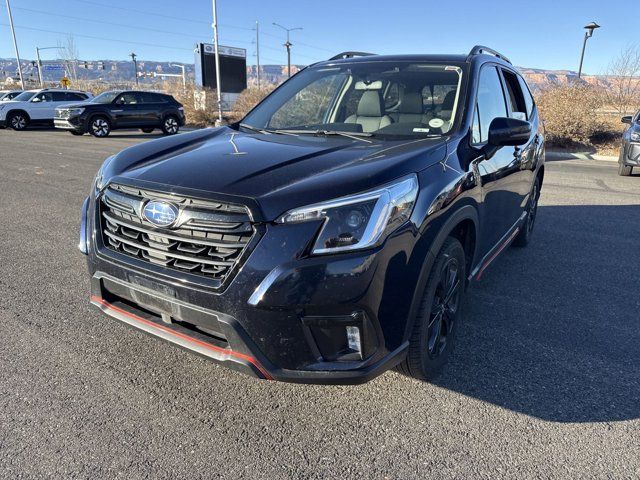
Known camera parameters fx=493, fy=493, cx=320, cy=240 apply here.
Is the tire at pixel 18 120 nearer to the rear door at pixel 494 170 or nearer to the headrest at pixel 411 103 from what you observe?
the headrest at pixel 411 103

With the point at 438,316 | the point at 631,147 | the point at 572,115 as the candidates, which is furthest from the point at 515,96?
the point at 572,115

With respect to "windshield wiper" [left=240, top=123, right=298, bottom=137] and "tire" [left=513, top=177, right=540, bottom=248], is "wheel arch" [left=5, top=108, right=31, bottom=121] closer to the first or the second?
"windshield wiper" [left=240, top=123, right=298, bottom=137]

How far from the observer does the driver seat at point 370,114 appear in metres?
3.37

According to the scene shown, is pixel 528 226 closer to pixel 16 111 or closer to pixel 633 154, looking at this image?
pixel 633 154

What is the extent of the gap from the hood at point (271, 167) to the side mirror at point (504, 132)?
445mm

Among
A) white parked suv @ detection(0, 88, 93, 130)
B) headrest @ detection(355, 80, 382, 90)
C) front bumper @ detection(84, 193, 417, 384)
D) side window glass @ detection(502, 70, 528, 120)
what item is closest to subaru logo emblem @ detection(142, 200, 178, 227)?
front bumper @ detection(84, 193, 417, 384)

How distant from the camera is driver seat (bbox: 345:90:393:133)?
3371 millimetres

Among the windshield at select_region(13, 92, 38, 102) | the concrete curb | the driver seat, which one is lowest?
the concrete curb

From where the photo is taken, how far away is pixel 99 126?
18.9m

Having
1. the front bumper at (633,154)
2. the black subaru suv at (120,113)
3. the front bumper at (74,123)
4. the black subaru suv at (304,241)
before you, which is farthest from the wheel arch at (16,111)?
the front bumper at (633,154)

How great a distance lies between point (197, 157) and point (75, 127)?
18219mm

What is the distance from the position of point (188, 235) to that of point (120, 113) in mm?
18970

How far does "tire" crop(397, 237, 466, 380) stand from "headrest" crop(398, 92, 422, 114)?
1088 millimetres

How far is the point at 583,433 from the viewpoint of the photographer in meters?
2.41
